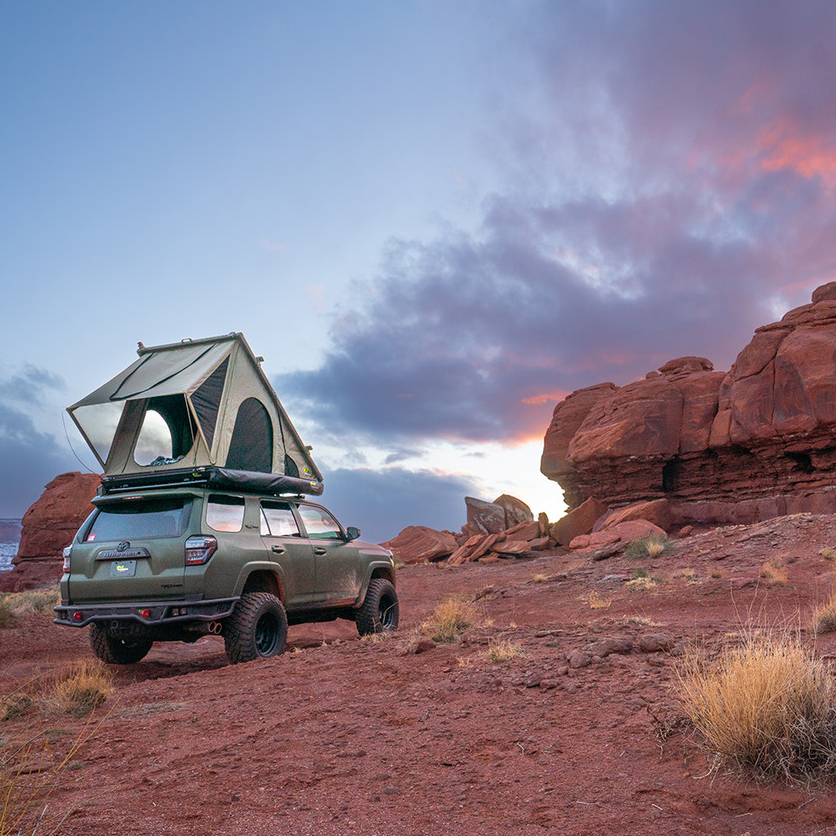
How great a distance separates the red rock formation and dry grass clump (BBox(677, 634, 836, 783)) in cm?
3500

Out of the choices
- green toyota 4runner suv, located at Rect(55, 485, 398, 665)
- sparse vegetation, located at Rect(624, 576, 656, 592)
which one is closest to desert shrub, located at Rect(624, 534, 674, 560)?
sparse vegetation, located at Rect(624, 576, 656, 592)

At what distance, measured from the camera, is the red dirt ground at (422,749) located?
9.83ft

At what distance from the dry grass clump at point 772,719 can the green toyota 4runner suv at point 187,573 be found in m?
4.92

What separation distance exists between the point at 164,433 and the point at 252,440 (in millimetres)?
1166

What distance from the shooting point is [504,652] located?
579 centimetres

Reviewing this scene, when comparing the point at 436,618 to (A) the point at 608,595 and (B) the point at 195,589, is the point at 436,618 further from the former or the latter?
(A) the point at 608,595

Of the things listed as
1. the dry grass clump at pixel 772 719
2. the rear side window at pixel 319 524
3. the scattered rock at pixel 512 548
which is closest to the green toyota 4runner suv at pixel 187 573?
the rear side window at pixel 319 524

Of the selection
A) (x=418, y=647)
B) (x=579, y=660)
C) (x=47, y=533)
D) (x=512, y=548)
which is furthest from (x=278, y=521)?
(x=47, y=533)

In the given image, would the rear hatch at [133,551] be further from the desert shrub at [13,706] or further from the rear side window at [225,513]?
the desert shrub at [13,706]

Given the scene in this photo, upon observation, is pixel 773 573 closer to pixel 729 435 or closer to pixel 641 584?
pixel 641 584

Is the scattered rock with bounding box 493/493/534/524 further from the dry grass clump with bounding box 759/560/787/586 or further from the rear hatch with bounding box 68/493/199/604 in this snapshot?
the rear hatch with bounding box 68/493/199/604

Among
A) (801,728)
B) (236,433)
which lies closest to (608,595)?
(236,433)

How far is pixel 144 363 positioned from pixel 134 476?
205 cm

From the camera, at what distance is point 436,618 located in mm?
8172
